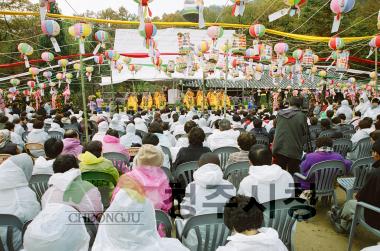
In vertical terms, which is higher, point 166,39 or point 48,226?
point 166,39

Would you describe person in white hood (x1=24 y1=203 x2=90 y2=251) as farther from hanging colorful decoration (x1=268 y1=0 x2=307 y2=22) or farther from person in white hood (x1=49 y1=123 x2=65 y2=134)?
person in white hood (x1=49 y1=123 x2=65 y2=134)

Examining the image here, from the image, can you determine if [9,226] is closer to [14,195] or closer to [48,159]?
[14,195]

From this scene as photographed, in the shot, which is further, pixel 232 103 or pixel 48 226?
pixel 232 103

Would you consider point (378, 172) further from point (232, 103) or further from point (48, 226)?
point (232, 103)

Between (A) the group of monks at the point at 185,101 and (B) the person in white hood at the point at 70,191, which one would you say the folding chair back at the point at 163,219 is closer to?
(B) the person in white hood at the point at 70,191

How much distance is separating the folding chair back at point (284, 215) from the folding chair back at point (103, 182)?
181cm

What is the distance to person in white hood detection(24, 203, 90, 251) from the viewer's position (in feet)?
6.20

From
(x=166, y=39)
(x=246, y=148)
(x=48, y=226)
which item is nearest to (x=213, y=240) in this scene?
(x=48, y=226)

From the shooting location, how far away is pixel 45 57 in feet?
43.2

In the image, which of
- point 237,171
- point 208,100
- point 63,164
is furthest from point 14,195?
point 208,100

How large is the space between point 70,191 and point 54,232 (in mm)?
1059

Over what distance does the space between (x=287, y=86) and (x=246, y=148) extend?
2405 centimetres

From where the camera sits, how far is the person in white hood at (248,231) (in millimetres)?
1904

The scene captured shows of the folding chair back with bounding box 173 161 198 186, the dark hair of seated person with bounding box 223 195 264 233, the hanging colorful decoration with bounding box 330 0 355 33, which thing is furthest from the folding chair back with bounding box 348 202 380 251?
the hanging colorful decoration with bounding box 330 0 355 33
